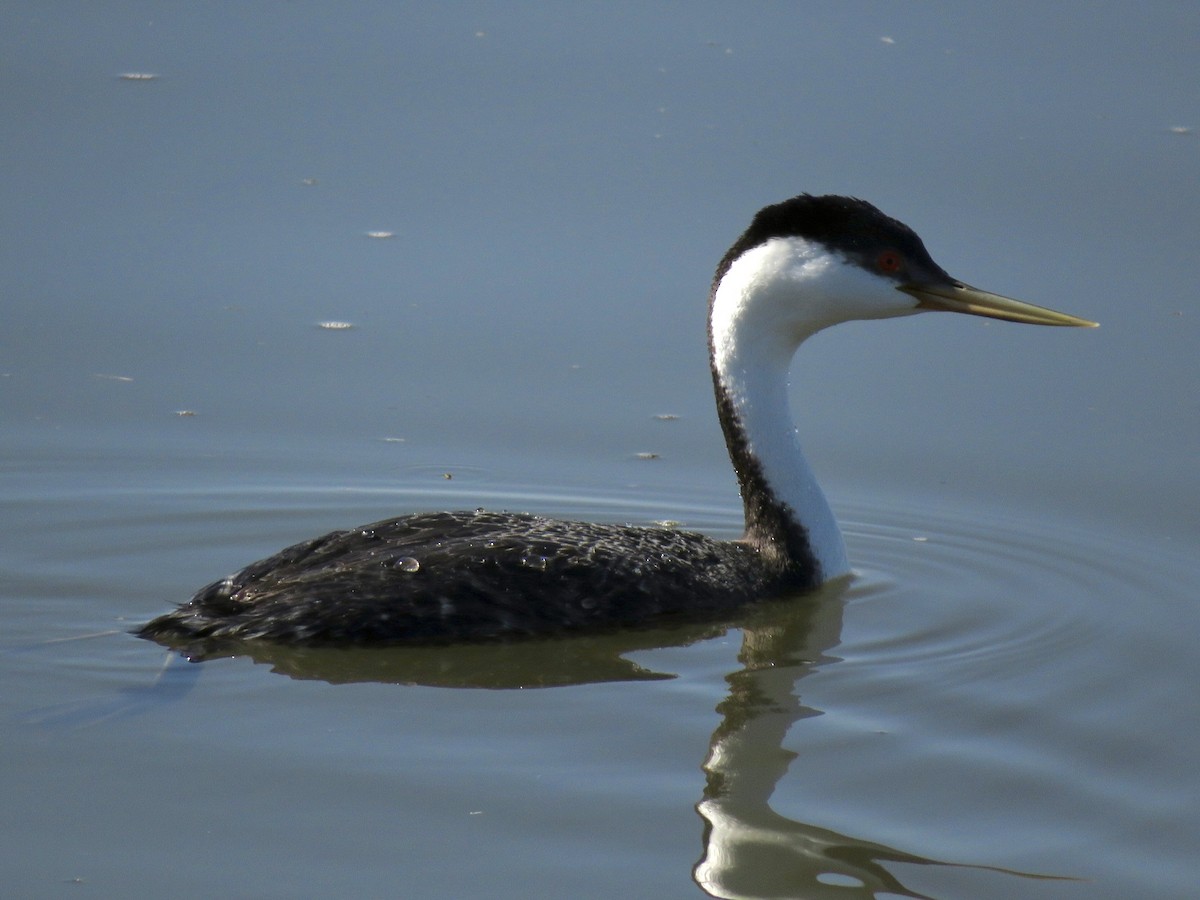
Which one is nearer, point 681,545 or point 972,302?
point 681,545

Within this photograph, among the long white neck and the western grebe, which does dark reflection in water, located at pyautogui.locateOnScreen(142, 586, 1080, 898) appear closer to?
the western grebe

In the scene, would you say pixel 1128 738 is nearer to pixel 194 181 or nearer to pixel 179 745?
pixel 179 745

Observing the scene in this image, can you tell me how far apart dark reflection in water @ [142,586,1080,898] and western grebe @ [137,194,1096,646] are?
0.07 m

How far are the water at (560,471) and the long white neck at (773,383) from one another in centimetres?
30

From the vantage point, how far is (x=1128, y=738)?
232 inches

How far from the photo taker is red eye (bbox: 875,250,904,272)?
24.5 feet

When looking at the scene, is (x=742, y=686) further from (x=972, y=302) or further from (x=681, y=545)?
(x=972, y=302)

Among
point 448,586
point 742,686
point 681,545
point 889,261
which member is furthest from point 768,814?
point 889,261

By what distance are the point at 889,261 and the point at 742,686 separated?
6.63 ft

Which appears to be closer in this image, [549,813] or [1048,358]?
[549,813]

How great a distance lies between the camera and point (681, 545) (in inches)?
278

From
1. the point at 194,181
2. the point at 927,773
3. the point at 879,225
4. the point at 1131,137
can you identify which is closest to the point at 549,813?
the point at 927,773

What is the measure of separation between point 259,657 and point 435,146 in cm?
544

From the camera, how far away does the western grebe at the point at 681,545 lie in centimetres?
641
